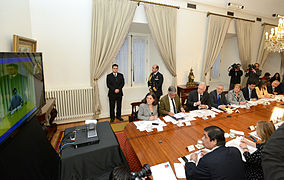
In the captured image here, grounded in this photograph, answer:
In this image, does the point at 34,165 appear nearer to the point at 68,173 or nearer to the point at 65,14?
the point at 68,173

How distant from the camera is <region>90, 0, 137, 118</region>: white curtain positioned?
12.8 ft

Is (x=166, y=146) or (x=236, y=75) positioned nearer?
(x=166, y=146)

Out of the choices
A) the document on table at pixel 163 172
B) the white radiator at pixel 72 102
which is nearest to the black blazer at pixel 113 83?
the white radiator at pixel 72 102

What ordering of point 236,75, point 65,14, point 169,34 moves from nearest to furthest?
point 65,14, point 169,34, point 236,75

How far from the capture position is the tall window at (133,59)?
198 inches

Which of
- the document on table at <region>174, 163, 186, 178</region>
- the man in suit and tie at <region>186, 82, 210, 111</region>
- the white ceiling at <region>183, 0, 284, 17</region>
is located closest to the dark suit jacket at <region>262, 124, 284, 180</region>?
the document on table at <region>174, 163, 186, 178</region>

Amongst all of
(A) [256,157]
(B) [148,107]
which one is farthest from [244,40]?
(A) [256,157]

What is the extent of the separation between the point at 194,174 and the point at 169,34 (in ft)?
14.3

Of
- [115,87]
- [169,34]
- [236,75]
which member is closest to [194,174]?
[115,87]

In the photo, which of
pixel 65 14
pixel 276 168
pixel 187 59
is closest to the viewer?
pixel 276 168

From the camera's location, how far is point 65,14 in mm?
3705

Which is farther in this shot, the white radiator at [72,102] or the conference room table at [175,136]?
the white radiator at [72,102]

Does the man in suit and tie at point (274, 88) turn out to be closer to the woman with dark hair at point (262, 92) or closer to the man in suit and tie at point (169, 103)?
the woman with dark hair at point (262, 92)

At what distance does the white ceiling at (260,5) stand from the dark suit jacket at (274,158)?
18.5 feet
